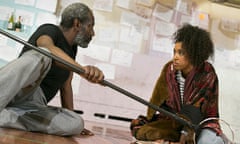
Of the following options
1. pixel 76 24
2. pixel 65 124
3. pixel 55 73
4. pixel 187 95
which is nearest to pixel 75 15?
pixel 76 24

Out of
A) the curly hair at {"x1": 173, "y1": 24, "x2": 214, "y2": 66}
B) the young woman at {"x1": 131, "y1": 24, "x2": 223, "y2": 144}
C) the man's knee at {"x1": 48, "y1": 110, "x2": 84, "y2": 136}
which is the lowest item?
the man's knee at {"x1": 48, "y1": 110, "x2": 84, "y2": 136}

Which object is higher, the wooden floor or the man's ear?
the man's ear

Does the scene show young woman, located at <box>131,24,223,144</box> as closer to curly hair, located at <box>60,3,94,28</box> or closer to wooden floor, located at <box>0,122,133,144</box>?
wooden floor, located at <box>0,122,133,144</box>

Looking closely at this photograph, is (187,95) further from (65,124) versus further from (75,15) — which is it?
(75,15)

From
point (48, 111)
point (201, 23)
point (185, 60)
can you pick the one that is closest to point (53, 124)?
point (48, 111)

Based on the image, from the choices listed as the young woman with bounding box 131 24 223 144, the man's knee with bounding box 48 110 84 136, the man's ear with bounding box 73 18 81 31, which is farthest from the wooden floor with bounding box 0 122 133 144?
the man's ear with bounding box 73 18 81 31

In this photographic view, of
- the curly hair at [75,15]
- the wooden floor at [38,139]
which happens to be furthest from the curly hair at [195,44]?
the wooden floor at [38,139]

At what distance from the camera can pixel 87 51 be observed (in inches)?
152

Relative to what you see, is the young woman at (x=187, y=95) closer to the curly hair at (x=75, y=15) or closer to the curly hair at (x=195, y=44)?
the curly hair at (x=195, y=44)

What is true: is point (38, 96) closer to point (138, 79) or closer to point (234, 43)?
point (138, 79)

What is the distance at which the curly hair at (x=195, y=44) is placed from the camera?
2230 mm

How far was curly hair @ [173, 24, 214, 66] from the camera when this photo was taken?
2.23 metres

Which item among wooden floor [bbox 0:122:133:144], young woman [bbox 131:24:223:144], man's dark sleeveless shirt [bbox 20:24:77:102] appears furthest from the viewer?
man's dark sleeveless shirt [bbox 20:24:77:102]

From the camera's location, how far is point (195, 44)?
7.46 ft
